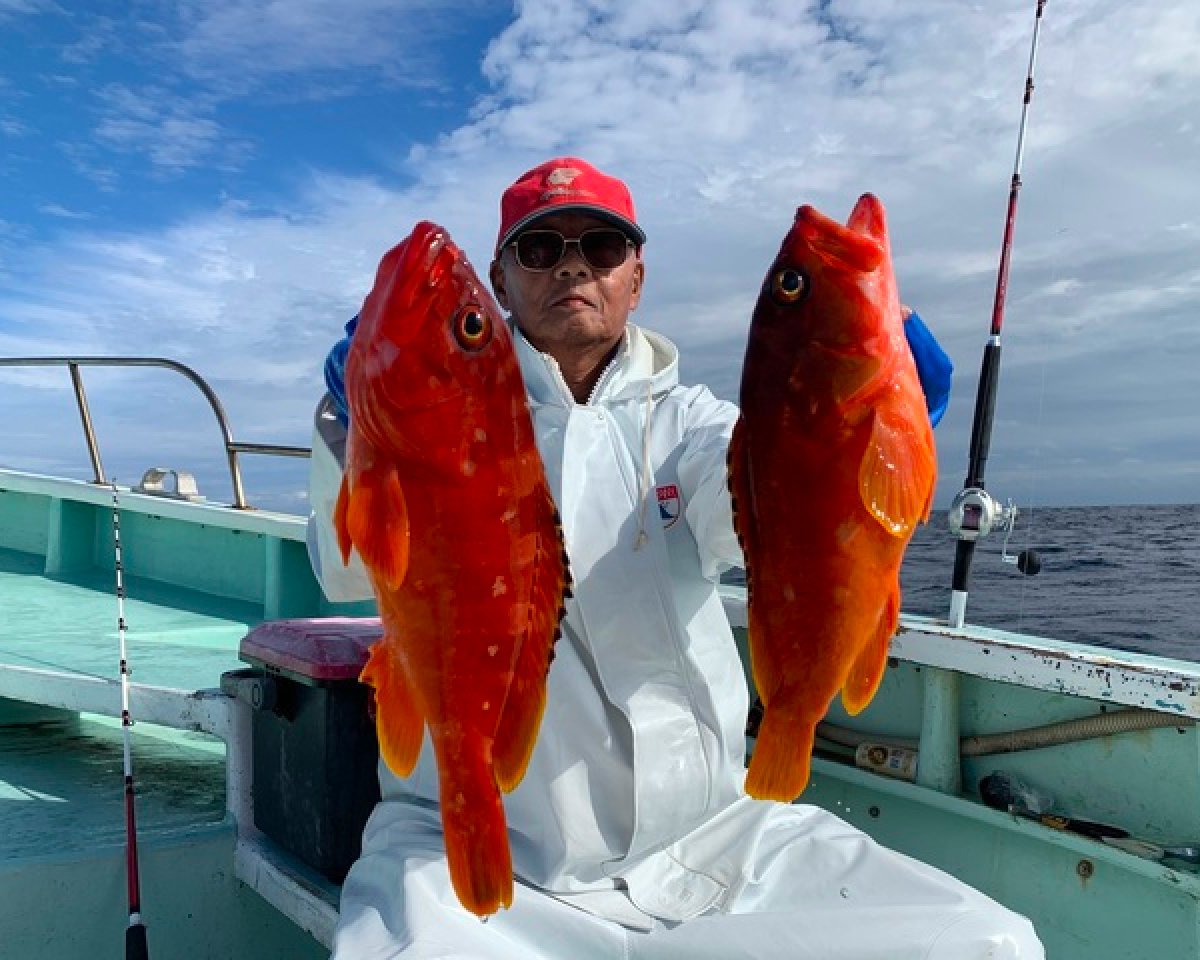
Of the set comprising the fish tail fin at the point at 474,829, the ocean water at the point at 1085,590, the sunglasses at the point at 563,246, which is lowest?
the ocean water at the point at 1085,590

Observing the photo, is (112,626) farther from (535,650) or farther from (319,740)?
(535,650)

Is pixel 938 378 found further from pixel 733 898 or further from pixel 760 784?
pixel 733 898

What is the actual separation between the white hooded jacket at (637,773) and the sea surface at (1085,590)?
1.08m

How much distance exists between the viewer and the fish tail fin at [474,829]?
5.55 ft

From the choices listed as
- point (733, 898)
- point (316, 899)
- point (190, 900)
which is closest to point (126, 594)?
point (190, 900)

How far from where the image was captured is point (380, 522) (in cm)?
156

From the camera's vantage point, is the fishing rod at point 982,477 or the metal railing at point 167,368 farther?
the metal railing at point 167,368

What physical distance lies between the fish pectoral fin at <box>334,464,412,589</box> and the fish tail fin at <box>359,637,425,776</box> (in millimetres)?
235

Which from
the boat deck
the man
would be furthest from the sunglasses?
the boat deck

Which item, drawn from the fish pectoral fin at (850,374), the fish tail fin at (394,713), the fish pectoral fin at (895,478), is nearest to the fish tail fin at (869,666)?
the fish pectoral fin at (895,478)

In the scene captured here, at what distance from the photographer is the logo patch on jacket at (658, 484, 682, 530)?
2.70 m

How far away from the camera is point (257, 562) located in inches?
275

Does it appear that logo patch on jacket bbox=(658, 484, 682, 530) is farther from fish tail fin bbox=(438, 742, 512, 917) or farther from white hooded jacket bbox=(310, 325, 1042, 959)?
fish tail fin bbox=(438, 742, 512, 917)

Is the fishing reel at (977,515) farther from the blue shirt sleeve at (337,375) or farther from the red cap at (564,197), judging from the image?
the blue shirt sleeve at (337,375)
